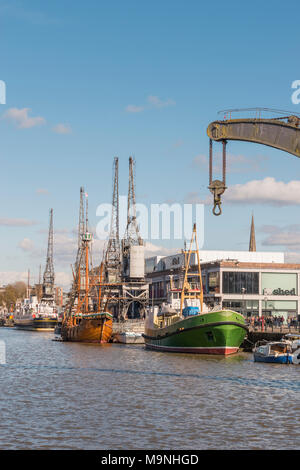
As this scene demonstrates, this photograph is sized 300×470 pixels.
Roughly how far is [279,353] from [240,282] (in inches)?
2784

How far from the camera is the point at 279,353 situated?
62.9 meters

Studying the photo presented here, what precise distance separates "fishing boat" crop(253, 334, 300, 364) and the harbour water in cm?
159

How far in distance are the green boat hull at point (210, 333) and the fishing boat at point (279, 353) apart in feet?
18.4

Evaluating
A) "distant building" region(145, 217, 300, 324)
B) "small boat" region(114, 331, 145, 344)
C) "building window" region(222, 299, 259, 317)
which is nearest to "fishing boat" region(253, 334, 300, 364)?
"small boat" region(114, 331, 145, 344)

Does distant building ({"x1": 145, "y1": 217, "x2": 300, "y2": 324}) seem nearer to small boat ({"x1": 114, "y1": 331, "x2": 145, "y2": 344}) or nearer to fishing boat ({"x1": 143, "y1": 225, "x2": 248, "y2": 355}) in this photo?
small boat ({"x1": 114, "y1": 331, "x2": 145, "y2": 344})

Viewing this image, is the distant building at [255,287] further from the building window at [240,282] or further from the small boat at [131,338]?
the small boat at [131,338]

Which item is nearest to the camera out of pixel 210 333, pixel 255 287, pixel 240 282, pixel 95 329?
pixel 210 333

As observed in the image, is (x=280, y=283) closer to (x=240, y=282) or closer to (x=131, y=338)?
(x=240, y=282)

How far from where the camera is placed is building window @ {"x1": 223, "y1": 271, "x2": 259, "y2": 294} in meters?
133

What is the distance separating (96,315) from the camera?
99.8 m

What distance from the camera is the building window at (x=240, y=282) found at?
435 ft

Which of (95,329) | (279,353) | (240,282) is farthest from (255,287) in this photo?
(279,353)

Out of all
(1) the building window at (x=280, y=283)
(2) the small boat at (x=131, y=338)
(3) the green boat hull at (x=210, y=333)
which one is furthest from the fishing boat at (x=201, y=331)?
(1) the building window at (x=280, y=283)

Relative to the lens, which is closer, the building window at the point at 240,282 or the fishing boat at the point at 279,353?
the fishing boat at the point at 279,353
